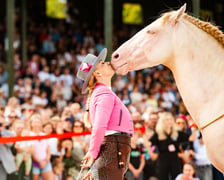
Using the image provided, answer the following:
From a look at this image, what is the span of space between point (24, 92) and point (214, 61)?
9.61 meters

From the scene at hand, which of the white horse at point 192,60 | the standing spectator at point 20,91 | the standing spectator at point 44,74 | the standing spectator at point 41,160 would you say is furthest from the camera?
the standing spectator at point 44,74

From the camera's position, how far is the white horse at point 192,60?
4.61 m

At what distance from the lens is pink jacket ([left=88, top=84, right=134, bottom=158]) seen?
15.8ft

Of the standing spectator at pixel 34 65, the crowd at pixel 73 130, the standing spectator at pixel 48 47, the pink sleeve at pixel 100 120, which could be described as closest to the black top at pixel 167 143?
the crowd at pixel 73 130

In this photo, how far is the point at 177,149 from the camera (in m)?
9.38

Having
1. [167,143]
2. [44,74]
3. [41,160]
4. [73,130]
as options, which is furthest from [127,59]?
[44,74]

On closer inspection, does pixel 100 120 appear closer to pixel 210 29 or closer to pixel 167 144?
pixel 210 29

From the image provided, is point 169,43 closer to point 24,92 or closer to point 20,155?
point 20,155

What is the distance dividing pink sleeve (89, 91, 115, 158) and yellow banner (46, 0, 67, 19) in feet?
56.1

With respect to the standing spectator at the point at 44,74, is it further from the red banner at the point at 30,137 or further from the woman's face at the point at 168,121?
the red banner at the point at 30,137

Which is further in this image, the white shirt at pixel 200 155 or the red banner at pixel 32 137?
the white shirt at pixel 200 155

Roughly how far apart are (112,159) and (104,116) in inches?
16.1

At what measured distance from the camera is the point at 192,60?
475cm

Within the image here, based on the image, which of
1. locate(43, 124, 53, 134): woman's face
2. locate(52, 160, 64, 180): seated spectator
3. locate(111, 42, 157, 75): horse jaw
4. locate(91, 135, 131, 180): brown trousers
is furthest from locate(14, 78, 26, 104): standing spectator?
locate(111, 42, 157, 75): horse jaw
